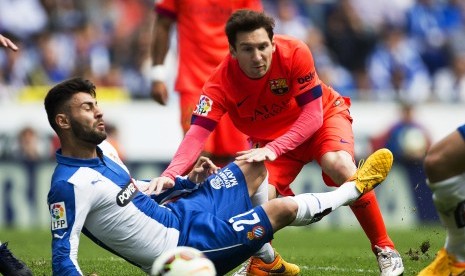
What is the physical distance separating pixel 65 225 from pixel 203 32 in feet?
13.8

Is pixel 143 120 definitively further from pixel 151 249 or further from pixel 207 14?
pixel 151 249

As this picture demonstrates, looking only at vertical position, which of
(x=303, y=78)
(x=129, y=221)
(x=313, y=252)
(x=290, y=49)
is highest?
(x=290, y=49)

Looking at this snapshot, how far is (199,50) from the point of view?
10.8m

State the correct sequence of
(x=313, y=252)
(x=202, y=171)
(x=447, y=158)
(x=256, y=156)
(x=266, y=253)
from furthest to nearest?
(x=313, y=252), (x=266, y=253), (x=202, y=171), (x=256, y=156), (x=447, y=158)

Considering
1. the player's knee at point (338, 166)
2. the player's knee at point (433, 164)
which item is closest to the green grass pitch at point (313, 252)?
the player's knee at point (338, 166)

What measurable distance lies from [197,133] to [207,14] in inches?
106

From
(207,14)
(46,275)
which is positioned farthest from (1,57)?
(46,275)

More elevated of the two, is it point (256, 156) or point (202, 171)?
point (256, 156)

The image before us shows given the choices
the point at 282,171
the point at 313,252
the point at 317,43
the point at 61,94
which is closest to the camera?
the point at 61,94

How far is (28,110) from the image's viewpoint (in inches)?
684

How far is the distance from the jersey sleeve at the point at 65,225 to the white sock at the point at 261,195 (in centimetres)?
158

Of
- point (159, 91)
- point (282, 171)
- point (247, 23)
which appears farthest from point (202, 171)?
point (159, 91)

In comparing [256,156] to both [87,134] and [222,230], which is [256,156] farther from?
[87,134]

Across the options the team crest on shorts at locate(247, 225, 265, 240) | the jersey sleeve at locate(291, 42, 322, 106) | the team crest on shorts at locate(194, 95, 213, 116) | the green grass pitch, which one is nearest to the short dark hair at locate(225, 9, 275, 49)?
the jersey sleeve at locate(291, 42, 322, 106)
